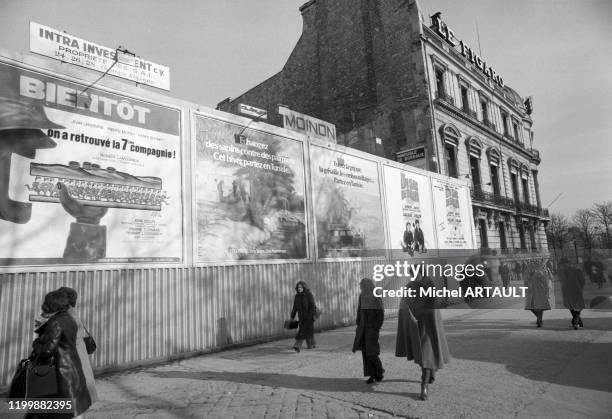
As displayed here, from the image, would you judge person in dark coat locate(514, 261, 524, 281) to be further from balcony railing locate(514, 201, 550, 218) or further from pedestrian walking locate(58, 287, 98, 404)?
pedestrian walking locate(58, 287, 98, 404)

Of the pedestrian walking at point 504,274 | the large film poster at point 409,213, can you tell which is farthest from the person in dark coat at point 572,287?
the pedestrian walking at point 504,274

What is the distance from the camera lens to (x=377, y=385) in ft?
18.4

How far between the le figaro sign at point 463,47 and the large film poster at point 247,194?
1905 cm

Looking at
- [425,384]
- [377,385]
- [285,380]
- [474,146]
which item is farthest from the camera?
[474,146]

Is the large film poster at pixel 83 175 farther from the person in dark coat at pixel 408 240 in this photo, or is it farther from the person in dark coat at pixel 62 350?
the person in dark coat at pixel 408 240

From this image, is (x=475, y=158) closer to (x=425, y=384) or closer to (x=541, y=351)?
(x=541, y=351)

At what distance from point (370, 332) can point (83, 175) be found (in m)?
5.63

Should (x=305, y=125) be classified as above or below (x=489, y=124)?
below

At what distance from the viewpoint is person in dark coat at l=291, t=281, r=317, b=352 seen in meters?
8.55

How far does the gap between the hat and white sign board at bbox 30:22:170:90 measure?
136cm

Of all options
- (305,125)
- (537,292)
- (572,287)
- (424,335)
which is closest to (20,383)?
(424,335)

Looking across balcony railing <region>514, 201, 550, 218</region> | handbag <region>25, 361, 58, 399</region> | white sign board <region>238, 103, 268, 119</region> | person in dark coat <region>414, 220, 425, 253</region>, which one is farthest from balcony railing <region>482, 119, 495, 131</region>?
handbag <region>25, 361, 58, 399</region>

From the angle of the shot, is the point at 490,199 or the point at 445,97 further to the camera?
the point at 490,199

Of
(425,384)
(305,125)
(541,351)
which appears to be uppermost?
(305,125)
